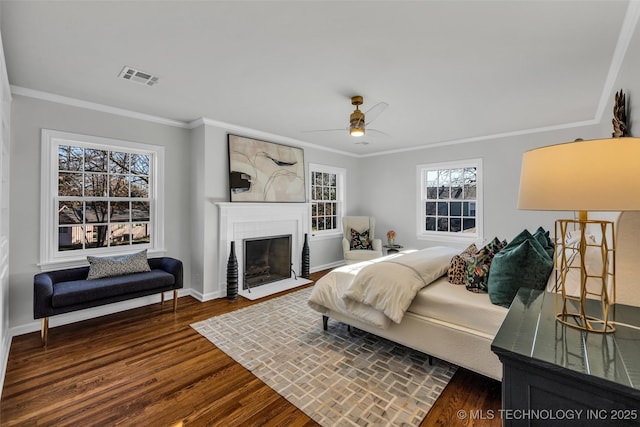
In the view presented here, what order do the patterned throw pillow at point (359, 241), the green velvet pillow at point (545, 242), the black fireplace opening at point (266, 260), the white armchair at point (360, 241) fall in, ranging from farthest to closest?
the patterned throw pillow at point (359, 241), the white armchair at point (360, 241), the black fireplace opening at point (266, 260), the green velvet pillow at point (545, 242)

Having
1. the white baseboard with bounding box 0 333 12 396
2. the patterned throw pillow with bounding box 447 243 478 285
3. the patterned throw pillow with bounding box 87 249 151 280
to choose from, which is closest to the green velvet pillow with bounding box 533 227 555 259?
the patterned throw pillow with bounding box 447 243 478 285

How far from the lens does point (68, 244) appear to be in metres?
3.26

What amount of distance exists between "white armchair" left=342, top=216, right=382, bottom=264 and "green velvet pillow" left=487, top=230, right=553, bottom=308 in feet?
10.7

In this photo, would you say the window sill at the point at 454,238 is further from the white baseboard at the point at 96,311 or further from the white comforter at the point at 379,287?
the white baseboard at the point at 96,311

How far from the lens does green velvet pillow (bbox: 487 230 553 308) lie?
75.9 inches

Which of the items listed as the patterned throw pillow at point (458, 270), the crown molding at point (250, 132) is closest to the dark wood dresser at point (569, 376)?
the patterned throw pillow at point (458, 270)

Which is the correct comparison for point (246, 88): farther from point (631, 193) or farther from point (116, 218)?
point (631, 193)

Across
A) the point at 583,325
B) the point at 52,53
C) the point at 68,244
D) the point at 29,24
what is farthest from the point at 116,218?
the point at 583,325

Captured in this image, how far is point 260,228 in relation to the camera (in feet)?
14.9

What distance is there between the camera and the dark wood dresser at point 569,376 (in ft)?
2.80

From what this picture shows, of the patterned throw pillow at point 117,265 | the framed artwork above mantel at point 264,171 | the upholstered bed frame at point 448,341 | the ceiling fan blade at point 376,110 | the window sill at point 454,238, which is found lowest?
the upholstered bed frame at point 448,341

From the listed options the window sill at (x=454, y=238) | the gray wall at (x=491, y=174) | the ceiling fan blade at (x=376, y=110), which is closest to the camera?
the gray wall at (x=491, y=174)

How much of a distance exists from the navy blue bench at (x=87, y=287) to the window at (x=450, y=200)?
4430 millimetres

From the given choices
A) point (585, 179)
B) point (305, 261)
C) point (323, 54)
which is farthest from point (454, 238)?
point (585, 179)
